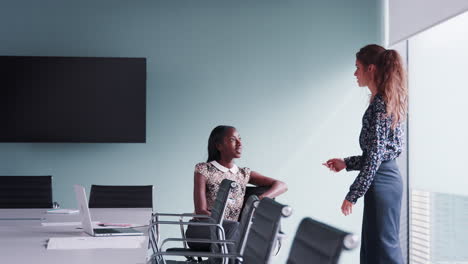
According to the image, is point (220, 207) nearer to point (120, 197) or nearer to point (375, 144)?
point (375, 144)

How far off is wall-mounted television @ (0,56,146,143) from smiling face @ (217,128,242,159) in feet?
5.35

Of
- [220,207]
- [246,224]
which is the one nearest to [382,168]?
[220,207]

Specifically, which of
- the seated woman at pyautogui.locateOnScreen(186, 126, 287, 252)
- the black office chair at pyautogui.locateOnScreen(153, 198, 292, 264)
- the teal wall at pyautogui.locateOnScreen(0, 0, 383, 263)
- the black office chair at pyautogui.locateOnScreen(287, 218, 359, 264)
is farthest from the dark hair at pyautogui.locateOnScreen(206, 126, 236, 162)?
the black office chair at pyautogui.locateOnScreen(287, 218, 359, 264)

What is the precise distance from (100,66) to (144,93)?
49 cm

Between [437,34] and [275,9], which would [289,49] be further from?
[437,34]

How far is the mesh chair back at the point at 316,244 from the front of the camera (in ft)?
5.35

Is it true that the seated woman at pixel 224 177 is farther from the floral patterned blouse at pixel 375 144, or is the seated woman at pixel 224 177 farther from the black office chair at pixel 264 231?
the black office chair at pixel 264 231

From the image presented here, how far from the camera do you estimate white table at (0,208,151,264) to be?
95.3 inches

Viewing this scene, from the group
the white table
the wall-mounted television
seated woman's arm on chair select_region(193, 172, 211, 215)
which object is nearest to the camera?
the white table

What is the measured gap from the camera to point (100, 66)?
646 cm

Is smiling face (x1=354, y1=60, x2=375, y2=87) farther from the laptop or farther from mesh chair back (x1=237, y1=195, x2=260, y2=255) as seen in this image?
the laptop

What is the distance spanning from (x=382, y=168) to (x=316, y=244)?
2234 millimetres

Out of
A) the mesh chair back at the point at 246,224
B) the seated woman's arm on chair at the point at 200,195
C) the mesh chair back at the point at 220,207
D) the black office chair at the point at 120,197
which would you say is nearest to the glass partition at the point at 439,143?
the seated woman's arm on chair at the point at 200,195

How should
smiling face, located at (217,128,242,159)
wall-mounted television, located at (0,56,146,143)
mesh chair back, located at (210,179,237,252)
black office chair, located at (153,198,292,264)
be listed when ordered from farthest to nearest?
wall-mounted television, located at (0,56,146,143) → smiling face, located at (217,128,242,159) → mesh chair back, located at (210,179,237,252) → black office chair, located at (153,198,292,264)
